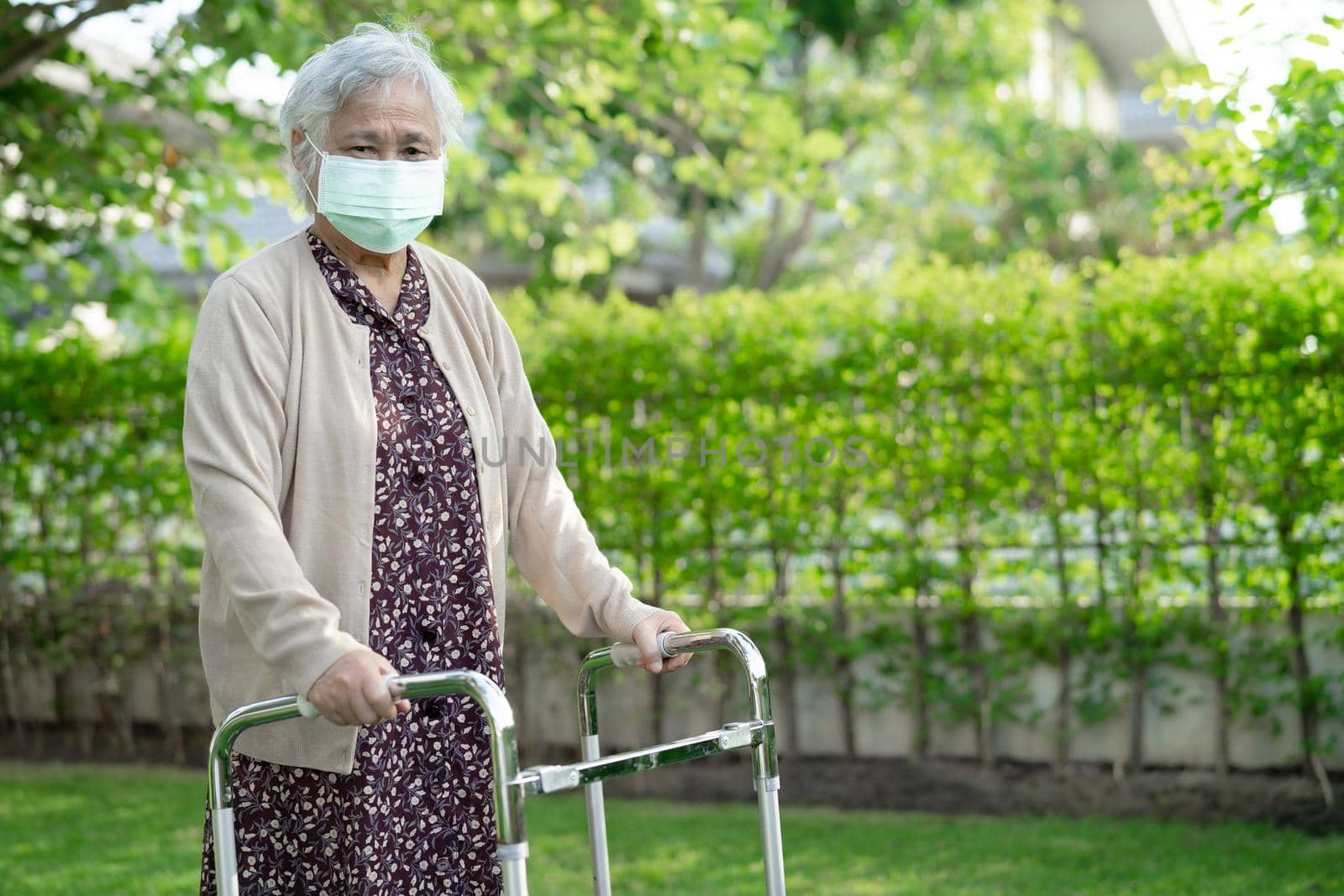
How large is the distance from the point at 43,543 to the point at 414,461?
5.82 m

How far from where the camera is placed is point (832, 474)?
601 cm

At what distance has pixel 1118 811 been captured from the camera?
5457 mm

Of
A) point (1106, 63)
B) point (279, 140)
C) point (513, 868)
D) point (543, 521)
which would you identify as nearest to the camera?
point (513, 868)

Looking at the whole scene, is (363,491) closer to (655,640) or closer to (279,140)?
(655,640)

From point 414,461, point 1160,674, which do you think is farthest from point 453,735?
point 1160,674

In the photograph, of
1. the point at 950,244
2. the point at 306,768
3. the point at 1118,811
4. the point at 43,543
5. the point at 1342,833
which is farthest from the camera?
the point at 950,244

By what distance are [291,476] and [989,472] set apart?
13.6 feet

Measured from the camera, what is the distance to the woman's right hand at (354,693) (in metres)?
1.80

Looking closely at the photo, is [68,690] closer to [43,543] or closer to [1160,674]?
[43,543]

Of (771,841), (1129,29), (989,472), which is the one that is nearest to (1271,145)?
(989,472)

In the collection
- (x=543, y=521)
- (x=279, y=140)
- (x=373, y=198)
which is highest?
(x=279, y=140)

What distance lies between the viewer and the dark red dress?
7.06ft

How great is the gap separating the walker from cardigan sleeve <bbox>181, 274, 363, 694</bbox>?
8 centimetres

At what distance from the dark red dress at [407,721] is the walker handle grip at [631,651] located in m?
0.20
